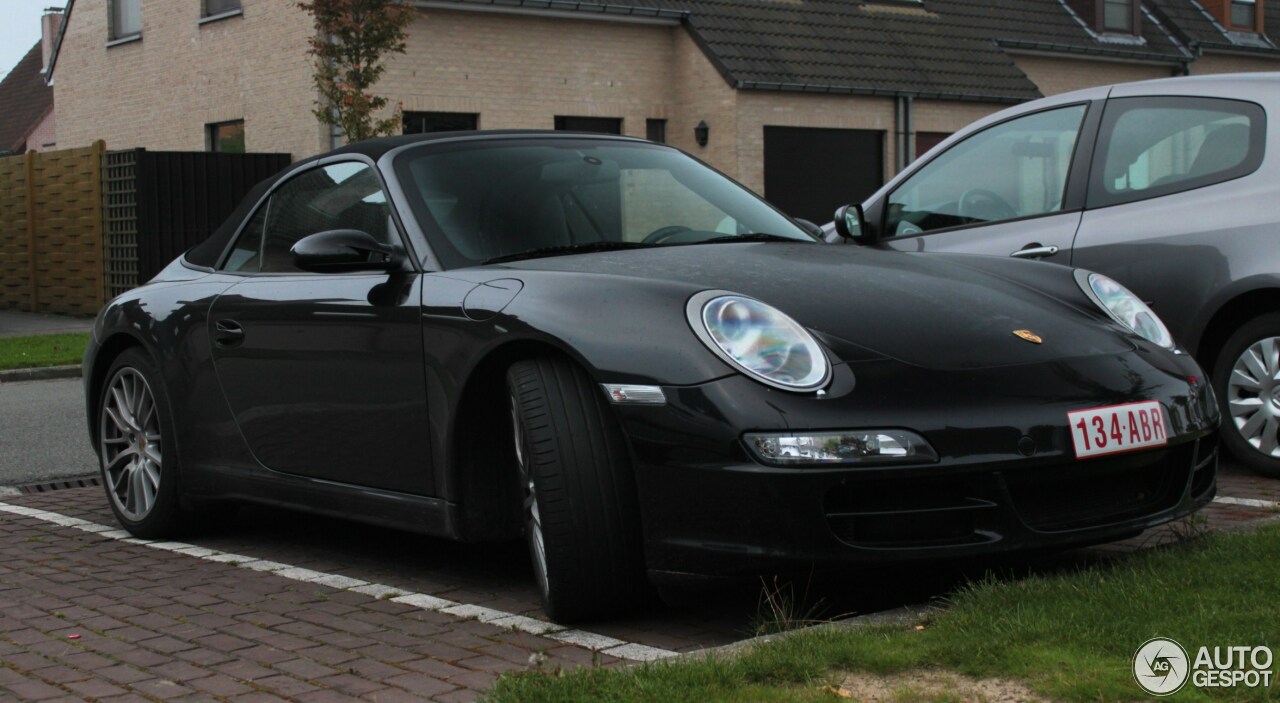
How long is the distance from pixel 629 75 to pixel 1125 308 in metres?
18.6

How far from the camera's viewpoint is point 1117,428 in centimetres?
423

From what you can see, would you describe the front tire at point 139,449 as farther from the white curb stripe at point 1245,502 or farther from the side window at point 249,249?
the white curb stripe at point 1245,502

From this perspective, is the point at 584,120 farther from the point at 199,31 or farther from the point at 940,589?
the point at 940,589

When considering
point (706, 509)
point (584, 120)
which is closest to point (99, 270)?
point (584, 120)

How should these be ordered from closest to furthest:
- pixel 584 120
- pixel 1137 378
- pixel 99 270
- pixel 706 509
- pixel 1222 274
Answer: pixel 706 509 < pixel 1137 378 < pixel 1222 274 < pixel 99 270 < pixel 584 120

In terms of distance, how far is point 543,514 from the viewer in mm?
4266

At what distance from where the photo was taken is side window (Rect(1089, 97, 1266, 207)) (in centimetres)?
678

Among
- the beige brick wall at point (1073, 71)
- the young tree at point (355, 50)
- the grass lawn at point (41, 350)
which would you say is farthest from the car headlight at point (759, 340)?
the beige brick wall at point (1073, 71)

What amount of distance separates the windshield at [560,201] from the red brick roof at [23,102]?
129ft

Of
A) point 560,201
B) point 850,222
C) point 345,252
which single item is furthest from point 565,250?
point 850,222

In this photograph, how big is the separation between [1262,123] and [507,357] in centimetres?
381

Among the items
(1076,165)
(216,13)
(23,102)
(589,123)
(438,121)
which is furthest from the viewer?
(23,102)

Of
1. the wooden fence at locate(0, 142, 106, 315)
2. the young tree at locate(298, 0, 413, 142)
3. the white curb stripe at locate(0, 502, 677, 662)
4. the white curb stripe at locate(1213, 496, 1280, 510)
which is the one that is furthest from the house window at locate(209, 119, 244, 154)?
the white curb stripe at locate(1213, 496, 1280, 510)

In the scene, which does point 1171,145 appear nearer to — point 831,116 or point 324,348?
point 324,348
